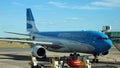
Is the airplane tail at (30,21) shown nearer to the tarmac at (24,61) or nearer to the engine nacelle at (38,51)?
the tarmac at (24,61)

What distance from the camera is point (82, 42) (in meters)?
32.4

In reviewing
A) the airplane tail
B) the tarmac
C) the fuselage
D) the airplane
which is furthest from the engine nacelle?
the airplane tail

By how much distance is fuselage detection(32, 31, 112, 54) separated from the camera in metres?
30.6

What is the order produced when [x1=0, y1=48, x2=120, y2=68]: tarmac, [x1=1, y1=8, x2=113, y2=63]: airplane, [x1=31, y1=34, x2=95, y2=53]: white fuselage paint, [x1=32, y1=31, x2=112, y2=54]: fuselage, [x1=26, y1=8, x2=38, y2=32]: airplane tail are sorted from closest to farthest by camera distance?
[x1=0, y1=48, x2=120, y2=68]: tarmac
[x1=32, y1=31, x2=112, y2=54]: fuselage
[x1=1, y1=8, x2=113, y2=63]: airplane
[x1=31, y1=34, x2=95, y2=53]: white fuselage paint
[x1=26, y1=8, x2=38, y2=32]: airplane tail

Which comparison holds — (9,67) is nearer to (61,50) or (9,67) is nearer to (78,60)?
(78,60)

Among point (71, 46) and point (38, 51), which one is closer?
point (71, 46)

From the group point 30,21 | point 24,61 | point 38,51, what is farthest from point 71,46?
point 30,21

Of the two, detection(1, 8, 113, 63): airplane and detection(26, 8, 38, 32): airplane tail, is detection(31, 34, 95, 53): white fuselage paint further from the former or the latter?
detection(26, 8, 38, 32): airplane tail

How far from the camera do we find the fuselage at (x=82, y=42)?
3061 cm

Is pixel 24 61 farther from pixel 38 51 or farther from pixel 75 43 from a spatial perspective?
pixel 75 43

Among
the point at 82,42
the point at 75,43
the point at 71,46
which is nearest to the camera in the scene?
the point at 82,42

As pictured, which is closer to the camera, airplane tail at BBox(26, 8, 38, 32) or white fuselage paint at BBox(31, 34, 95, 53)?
white fuselage paint at BBox(31, 34, 95, 53)

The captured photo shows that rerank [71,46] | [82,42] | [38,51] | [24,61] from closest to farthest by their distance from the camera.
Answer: [82,42]
[24,61]
[71,46]
[38,51]

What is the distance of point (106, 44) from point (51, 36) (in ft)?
39.9
